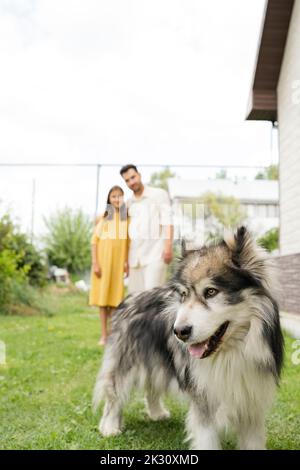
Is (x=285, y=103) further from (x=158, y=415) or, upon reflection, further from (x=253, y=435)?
(x=253, y=435)

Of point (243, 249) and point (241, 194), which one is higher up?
point (241, 194)

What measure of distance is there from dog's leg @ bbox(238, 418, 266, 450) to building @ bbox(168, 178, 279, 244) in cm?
1184

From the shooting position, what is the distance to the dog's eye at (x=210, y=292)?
2.64 meters

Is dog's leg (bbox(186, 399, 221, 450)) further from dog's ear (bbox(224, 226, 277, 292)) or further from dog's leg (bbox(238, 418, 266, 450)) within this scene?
dog's ear (bbox(224, 226, 277, 292))

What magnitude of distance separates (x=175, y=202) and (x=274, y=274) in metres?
13.3

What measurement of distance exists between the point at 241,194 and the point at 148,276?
11378 mm

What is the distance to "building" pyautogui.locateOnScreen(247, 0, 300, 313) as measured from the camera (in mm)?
8047

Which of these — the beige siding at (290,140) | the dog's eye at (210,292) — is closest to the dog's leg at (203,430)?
the dog's eye at (210,292)

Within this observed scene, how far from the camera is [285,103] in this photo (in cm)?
884

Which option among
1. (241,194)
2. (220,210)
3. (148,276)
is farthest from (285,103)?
(220,210)

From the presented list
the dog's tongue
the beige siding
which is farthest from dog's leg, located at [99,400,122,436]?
the beige siding

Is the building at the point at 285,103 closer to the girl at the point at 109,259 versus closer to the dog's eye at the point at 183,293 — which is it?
the girl at the point at 109,259
